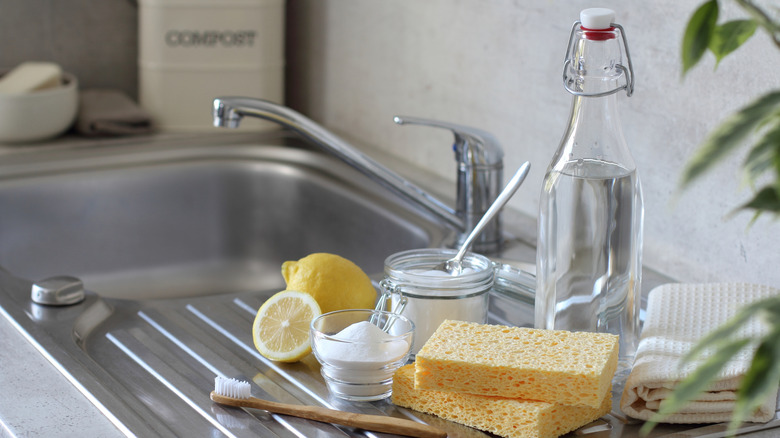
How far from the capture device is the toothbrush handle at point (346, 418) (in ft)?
2.20

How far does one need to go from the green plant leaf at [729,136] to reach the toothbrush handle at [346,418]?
401 mm

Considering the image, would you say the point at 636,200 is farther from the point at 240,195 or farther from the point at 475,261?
the point at 240,195

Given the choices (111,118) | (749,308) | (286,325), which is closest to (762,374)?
(749,308)

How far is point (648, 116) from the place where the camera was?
1.05 meters

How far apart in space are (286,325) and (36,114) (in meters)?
0.90

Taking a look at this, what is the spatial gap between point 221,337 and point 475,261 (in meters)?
0.26

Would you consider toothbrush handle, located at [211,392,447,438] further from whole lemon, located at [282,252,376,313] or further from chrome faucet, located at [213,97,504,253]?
chrome faucet, located at [213,97,504,253]

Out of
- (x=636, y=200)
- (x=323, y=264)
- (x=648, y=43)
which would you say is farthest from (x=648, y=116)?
(x=323, y=264)

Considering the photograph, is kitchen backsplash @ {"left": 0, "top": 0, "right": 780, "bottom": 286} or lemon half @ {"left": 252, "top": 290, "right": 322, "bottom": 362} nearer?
lemon half @ {"left": 252, "top": 290, "right": 322, "bottom": 362}

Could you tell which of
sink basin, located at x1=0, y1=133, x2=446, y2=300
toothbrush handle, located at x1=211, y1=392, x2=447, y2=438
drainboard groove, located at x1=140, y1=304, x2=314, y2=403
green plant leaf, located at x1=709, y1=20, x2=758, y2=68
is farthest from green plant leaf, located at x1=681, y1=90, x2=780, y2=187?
sink basin, located at x1=0, y1=133, x2=446, y2=300

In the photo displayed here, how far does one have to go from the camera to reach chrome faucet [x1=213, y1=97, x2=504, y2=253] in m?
1.13

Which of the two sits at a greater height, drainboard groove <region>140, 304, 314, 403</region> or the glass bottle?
the glass bottle

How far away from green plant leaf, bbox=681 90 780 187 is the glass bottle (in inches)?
17.3

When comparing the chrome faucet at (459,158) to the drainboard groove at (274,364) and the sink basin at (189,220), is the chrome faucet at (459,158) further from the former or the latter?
the drainboard groove at (274,364)
